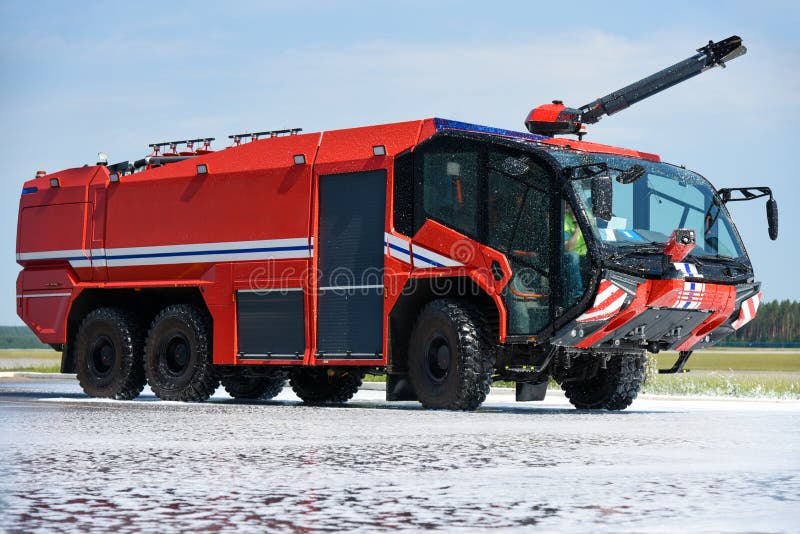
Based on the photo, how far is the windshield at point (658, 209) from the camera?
53.0 ft

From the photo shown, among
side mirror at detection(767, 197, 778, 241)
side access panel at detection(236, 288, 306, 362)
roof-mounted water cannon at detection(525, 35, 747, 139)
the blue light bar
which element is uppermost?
roof-mounted water cannon at detection(525, 35, 747, 139)

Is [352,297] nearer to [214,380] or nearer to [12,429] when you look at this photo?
[214,380]

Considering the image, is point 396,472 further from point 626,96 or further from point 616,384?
point 626,96

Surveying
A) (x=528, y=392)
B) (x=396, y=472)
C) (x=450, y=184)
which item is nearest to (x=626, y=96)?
(x=450, y=184)

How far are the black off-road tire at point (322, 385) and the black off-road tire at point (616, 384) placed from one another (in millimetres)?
3550

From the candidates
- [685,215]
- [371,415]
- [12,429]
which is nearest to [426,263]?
[371,415]

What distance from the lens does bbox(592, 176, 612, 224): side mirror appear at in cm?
1500

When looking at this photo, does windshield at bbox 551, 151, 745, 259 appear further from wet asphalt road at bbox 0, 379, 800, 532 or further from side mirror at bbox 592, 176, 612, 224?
wet asphalt road at bbox 0, 379, 800, 532

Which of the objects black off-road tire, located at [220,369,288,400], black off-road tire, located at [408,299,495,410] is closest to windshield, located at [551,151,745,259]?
black off-road tire, located at [408,299,495,410]

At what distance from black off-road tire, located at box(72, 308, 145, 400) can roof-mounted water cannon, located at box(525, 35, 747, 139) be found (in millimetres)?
6611

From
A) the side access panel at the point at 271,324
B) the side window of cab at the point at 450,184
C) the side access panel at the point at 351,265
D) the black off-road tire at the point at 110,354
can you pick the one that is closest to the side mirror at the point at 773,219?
the side window of cab at the point at 450,184

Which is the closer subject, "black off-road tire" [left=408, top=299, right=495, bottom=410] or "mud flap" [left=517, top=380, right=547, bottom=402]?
"black off-road tire" [left=408, top=299, right=495, bottom=410]

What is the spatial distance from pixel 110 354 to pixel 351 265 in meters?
5.00

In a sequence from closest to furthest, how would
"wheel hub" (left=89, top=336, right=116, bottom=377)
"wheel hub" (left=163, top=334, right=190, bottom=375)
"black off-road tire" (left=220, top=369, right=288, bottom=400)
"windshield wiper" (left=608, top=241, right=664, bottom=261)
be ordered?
1. "windshield wiper" (left=608, top=241, right=664, bottom=261)
2. "wheel hub" (left=163, top=334, right=190, bottom=375)
3. "wheel hub" (left=89, top=336, right=116, bottom=377)
4. "black off-road tire" (left=220, top=369, right=288, bottom=400)
